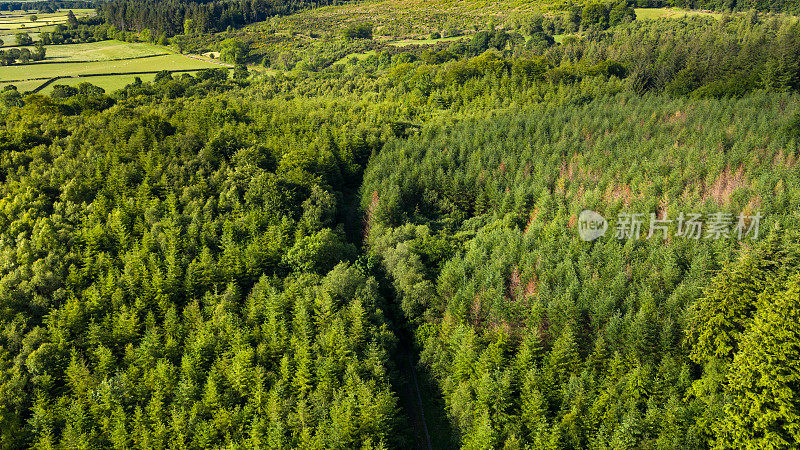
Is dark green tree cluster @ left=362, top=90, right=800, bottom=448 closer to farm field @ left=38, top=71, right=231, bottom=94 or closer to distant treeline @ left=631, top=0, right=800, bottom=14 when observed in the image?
farm field @ left=38, top=71, right=231, bottom=94

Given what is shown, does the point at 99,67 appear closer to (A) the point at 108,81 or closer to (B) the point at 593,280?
(A) the point at 108,81

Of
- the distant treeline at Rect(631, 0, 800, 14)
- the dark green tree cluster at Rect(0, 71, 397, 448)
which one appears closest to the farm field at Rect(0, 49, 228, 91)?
the dark green tree cluster at Rect(0, 71, 397, 448)

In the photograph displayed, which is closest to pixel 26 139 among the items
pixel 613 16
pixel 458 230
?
pixel 458 230

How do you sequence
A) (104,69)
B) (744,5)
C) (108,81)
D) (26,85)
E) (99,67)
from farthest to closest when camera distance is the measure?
(744,5) → (99,67) → (104,69) → (108,81) → (26,85)

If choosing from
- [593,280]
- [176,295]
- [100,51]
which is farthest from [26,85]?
[593,280]

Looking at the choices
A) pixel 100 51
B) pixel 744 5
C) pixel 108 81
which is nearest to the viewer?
pixel 108 81

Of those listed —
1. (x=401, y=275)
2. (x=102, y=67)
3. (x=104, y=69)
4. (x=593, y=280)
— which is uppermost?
(x=102, y=67)

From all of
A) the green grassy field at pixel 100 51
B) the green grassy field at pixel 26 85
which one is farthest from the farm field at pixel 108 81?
the green grassy field at pixel 100 51

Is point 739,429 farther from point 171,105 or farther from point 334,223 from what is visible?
point 171,105

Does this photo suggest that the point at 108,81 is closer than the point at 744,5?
Yes
